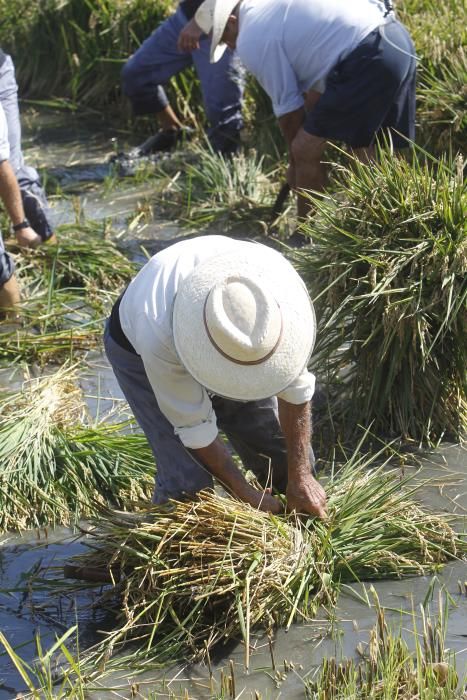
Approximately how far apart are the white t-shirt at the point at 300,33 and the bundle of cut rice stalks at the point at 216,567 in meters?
2.85

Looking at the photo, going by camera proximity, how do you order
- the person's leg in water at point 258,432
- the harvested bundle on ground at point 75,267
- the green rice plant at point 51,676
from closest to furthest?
the green rice plant at point 51,676
the person's leg in water at point 258,432
the harvested bundle on ground at point 75,267

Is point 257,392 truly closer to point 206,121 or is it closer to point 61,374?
point 61,374

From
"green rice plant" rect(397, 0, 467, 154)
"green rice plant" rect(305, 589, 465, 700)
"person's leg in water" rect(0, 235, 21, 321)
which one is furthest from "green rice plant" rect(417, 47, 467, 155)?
"green rice plant" rect(305, 589, 465, 700)

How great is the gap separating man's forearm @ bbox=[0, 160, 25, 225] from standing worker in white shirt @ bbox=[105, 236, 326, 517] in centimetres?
224

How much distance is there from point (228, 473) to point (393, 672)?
2.59 ft

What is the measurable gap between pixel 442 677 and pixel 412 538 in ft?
2.50

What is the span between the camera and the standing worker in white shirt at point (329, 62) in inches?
224

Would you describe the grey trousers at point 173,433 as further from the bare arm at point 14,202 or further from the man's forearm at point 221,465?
the bare arm at point 14,202

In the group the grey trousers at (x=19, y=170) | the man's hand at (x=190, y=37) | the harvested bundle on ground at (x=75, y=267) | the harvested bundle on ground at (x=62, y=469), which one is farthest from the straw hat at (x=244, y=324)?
the man's hand at (x=190, y=37)

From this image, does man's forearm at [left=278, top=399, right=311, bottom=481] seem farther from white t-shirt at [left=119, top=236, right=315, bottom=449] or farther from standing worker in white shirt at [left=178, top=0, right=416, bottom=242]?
standing worker in white shirt at [left=178, top=0, right=416, bottom=242]

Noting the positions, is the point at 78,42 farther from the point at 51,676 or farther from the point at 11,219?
the point at 51,676

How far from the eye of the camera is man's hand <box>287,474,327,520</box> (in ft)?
11.8

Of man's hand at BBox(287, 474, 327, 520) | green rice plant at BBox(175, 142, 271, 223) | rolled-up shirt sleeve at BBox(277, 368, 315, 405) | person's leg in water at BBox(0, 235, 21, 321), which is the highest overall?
rolled-up shirt sleeve at BBox(277, 368, 315, 405)

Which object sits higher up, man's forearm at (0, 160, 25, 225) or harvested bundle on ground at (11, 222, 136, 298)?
man's forearm at (0, 160, 25, 225)
